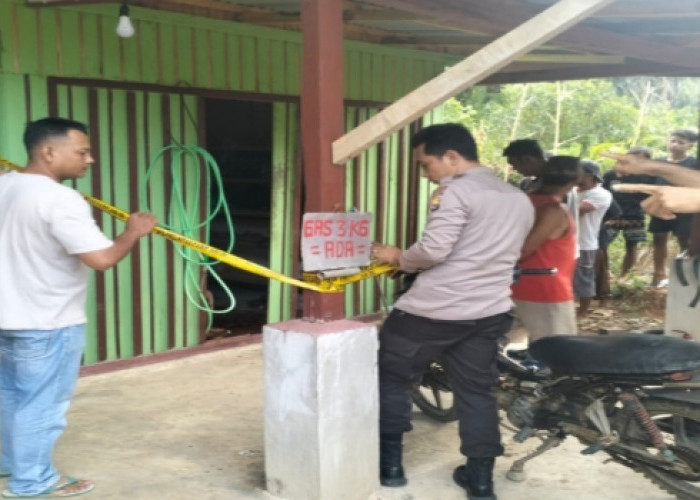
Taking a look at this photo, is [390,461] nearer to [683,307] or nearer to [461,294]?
[461,294]

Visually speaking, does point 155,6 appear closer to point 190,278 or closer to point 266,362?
point 190,278

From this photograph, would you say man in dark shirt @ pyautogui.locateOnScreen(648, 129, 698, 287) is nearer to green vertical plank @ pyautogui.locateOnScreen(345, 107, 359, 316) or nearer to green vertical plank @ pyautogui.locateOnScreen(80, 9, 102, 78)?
green vertical plank @ pyautogui.locateOnScreen(345, 107, 359, 316)

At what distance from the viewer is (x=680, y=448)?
125 inches

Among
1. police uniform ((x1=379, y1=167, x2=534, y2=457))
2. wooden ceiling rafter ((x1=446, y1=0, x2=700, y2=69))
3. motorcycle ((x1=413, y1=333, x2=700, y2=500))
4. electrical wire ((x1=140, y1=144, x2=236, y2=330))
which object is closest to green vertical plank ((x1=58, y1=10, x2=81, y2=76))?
electrical wire ((x1=140, y1=144, x2=236, y2=330))

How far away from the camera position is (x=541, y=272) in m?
4.12

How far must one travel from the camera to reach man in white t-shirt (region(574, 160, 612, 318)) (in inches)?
297

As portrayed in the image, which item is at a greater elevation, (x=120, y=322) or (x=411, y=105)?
(x=411, y=105)

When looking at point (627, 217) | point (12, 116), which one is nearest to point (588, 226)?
point (627, 217)

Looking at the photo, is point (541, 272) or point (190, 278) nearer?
point (541, 272)

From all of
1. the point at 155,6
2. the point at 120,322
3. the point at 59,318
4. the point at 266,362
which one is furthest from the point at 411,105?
the point at 120,322

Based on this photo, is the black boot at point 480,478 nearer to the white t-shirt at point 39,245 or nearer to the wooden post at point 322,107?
the wooden post at point 322,107

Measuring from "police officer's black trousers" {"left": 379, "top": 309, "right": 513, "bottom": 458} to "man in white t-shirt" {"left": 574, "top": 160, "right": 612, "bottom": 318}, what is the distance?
4.35 m

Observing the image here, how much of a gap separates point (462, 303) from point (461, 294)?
0.04m

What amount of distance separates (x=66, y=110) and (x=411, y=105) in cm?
276
